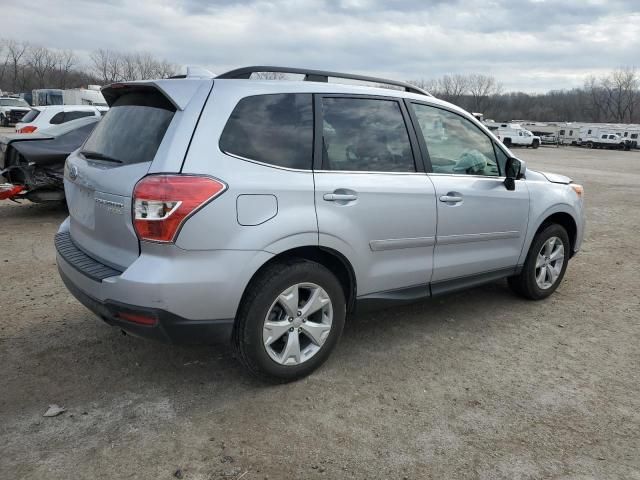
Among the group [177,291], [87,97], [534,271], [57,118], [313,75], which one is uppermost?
[87,97]

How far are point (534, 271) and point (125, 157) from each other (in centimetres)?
360

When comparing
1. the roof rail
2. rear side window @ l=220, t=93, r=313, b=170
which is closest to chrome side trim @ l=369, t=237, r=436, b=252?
rear side window @ l=220, t=93, r=313, b=170

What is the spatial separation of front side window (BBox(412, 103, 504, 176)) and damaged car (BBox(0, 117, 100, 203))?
5.12 meters

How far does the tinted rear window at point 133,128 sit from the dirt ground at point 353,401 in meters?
1.40

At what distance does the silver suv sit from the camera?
2.81 metres

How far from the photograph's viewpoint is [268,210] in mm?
2979

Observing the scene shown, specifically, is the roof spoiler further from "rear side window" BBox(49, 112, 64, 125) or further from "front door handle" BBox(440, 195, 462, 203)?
"rear side window" BBox(49, 112, 64, 125)

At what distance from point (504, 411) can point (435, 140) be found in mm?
1956

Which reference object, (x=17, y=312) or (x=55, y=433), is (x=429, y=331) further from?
(x=17, y=312)

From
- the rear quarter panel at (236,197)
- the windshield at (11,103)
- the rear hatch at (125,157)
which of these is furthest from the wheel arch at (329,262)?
the windshield at (11,103)

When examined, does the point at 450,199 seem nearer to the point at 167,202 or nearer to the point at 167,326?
the point at 167,202

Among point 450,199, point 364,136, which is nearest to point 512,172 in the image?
point 450,199

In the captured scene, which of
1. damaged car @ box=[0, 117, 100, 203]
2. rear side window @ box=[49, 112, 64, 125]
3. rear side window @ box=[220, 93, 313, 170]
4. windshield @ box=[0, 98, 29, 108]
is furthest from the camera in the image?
windshield @ box=[0, 98, 29, 108]

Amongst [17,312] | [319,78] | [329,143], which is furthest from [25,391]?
[319,78]
